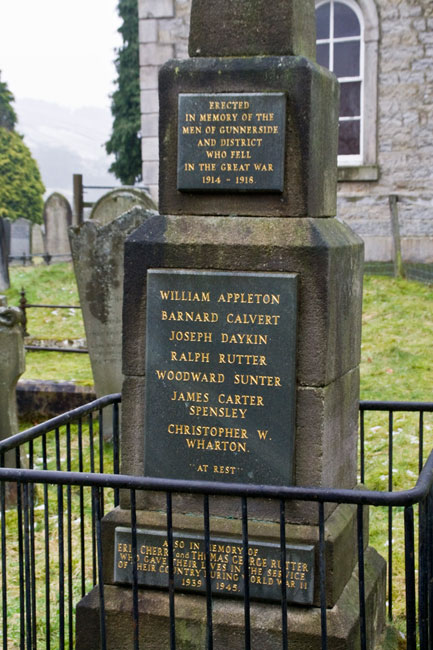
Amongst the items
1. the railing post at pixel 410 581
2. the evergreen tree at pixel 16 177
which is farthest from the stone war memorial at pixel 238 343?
the evergreen tree at pixel 16 177

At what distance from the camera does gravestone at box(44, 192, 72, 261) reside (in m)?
20.0

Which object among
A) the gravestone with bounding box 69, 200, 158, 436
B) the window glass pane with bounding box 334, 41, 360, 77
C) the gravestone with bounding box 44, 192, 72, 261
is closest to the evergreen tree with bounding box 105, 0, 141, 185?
the gravestone with bounding box 44, 192, 72, 261

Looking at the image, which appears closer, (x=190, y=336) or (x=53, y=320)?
(x=190, y=336)

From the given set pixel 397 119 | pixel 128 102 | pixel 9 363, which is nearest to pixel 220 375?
pixel 9 363

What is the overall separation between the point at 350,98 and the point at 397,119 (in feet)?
2.89

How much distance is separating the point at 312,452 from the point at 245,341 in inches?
20.9

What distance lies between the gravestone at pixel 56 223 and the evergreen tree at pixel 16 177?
9894 mm

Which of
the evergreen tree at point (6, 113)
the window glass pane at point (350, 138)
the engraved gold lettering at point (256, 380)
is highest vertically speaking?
the evergreen tree at point (6, 113)

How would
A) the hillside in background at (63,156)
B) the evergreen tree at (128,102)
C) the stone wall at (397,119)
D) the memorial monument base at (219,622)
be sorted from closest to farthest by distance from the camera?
the memorial monument base at (219,622), the stone wall at (397,119), the evergreen tree at (128,102), the hillside in background at (63,156)

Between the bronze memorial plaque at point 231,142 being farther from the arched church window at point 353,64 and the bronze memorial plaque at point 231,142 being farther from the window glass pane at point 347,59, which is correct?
the window glass pane at point 347,59

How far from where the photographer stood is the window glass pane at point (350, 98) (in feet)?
43.5

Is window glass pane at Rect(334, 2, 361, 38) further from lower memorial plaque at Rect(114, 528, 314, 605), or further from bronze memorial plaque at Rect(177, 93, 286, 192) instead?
lower memorial plaque at Rect(114, 528, 314, 605)

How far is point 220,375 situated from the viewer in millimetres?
3660

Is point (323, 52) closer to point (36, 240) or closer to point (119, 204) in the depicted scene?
point (119, 204)
